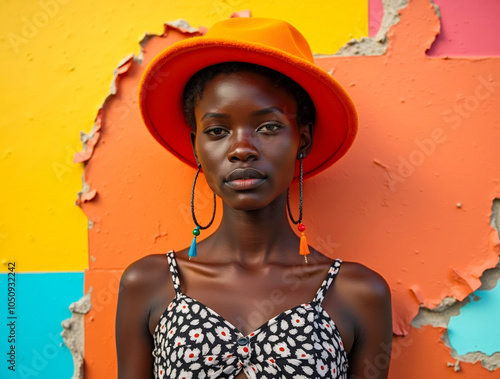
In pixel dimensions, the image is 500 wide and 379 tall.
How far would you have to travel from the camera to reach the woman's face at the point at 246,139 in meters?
1.21

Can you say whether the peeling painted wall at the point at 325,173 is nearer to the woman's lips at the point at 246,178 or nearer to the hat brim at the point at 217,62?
the hat brim at the point at 217,62

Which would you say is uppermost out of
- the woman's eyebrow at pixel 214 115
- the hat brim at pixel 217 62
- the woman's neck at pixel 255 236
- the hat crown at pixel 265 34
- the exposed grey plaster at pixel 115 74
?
the exposed grey plaster at pixel 115 74

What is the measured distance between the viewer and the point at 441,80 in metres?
1.64

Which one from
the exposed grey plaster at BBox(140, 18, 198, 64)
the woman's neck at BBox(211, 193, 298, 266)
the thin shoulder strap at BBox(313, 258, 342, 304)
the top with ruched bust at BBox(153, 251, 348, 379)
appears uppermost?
the exposed grey plaster at BBox(140, 18, 198, 64)

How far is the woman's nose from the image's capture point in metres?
1.19

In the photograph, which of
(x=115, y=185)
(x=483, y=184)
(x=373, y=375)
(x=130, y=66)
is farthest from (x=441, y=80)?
(x=115, y=185)

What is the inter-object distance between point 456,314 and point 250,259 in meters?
0.81

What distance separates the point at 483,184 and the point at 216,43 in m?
1.12

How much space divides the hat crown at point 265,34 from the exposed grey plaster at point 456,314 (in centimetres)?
100

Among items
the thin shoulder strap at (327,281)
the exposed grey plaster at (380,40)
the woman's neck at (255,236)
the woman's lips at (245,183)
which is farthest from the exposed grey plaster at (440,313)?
the exposed grey plaster at (380,40)

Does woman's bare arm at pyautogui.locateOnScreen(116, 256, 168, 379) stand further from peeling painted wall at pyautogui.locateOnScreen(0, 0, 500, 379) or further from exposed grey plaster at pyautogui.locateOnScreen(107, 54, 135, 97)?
exposed grey plaster at pyautogui.locateOnScreen(107, 54, 135, 97)

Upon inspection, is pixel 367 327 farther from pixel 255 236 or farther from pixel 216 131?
pixel 216 131

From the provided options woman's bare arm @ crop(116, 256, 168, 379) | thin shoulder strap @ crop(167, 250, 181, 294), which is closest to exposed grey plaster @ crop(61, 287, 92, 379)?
woman's bare arm @ crop(116, 256, 168, 379)

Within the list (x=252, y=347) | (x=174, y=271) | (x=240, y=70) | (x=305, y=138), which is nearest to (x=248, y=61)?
(x=240, y=70)
